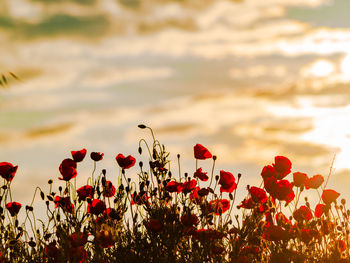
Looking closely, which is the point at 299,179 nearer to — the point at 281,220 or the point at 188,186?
the point at 281,220

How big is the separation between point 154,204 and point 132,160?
0.63 meters

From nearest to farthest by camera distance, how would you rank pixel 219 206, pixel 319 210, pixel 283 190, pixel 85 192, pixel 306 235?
pixel 306 235, pixel 283 190, pixel 219 206, pixel 319 210, pixel 85 192

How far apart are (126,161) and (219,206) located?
129 centimetres

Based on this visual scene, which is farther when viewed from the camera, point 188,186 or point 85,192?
point 85,192

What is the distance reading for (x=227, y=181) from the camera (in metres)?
6.47

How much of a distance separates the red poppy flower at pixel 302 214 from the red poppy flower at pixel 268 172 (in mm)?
484

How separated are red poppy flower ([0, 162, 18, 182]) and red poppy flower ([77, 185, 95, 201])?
2.79ft

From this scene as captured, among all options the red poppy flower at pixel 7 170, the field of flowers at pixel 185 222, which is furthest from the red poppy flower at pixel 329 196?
the red poppy flower at pixel 7 170

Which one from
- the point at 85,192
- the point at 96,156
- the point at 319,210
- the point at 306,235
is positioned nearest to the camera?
the point at 306,235

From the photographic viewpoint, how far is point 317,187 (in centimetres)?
651

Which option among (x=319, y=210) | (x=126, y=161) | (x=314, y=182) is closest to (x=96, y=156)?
(x=126, y=161)

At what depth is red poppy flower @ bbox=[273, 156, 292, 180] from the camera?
6.46 metres

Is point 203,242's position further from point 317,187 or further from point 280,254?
point 317,187

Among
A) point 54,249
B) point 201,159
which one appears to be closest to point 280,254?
point 201,159
